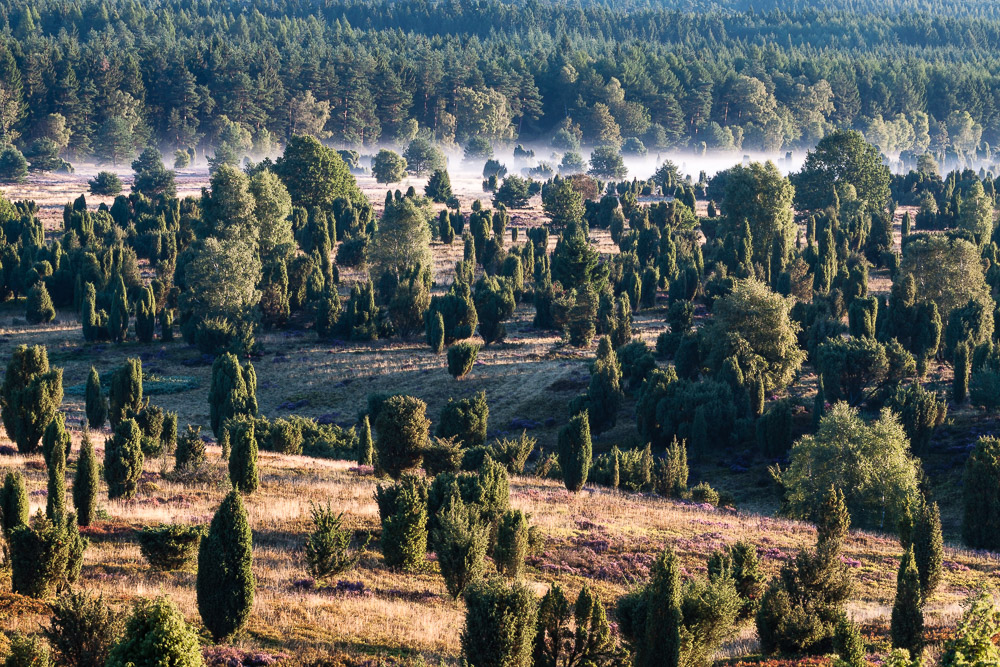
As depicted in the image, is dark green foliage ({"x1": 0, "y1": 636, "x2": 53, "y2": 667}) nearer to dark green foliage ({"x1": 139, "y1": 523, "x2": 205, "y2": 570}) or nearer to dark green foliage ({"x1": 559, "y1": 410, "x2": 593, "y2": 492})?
dark green foliage ({"x1": 139, "y1": 523, "x2": 205, "y2": 570})

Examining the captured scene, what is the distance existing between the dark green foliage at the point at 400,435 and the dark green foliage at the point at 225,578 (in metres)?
18.8

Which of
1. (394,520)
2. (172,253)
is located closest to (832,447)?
(394,520)

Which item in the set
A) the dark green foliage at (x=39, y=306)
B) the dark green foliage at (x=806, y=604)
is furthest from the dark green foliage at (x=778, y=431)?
the dark green foliage at (x=39, y=306)

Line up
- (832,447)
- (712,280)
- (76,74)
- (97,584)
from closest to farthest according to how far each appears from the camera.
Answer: (97,584) → (832,447) → (712,280) → (76,74)

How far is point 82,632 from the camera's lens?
20.7 meters

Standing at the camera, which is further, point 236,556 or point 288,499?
point 288,499

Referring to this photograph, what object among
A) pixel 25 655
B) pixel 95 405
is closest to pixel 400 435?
pixel 95 405

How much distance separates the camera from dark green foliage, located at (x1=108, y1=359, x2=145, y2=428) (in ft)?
177

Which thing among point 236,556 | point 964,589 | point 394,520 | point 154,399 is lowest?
point 154,399

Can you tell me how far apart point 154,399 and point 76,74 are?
149 m

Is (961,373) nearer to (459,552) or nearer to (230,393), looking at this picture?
(459,552)

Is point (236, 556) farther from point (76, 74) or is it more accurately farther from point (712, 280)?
point (76, 74)

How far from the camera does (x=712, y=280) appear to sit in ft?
273

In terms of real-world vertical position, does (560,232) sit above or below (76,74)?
below
